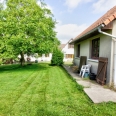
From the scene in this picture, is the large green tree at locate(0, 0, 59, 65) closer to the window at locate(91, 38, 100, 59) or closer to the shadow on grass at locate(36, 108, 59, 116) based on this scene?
the window at locate(91, 38, 100, 59)

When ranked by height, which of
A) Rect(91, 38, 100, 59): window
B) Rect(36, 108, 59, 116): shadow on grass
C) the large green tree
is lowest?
Rect(36, 108, 59, 116): shadow on grass

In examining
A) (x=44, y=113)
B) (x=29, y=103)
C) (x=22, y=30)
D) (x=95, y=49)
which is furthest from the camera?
(x=22, y=30)

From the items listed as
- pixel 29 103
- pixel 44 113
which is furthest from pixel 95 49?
pixel 44 113

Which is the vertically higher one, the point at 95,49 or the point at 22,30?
the point at 22,30

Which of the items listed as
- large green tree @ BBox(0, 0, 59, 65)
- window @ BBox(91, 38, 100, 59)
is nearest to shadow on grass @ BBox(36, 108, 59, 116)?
window @ BBox(91, 38, 100, 59)

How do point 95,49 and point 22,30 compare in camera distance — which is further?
point 22,30

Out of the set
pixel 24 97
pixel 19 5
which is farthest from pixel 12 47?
pixel 24 97

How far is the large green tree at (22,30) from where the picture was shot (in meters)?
12.3

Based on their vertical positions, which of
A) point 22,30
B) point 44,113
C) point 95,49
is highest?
point 22,30

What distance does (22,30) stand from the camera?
495 inches

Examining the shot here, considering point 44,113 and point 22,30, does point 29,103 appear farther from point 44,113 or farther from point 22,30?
point 22,30

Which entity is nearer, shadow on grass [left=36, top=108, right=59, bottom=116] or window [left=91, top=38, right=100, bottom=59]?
shadow on grass [left=36, top=108, right=59, bottom=116]

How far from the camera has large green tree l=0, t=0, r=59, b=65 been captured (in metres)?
12.3

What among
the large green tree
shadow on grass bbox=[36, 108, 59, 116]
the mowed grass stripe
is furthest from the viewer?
the large green tree
